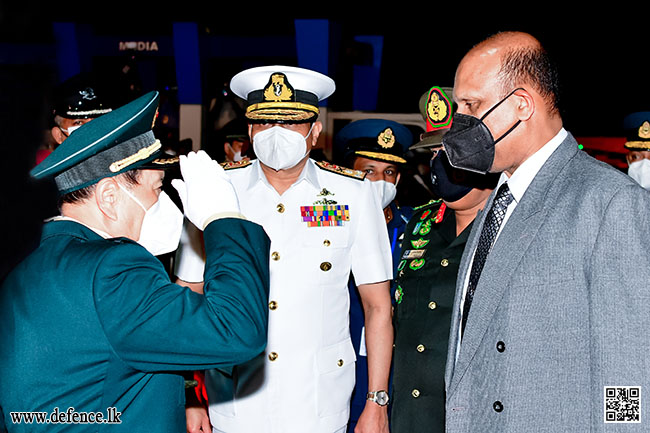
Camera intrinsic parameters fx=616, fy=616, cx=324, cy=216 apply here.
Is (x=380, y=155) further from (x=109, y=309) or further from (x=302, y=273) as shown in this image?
(x=109, y=309)

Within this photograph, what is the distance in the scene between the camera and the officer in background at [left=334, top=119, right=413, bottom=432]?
9.90 feet

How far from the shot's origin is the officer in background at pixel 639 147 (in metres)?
5.00

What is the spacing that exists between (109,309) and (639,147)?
16.4ft

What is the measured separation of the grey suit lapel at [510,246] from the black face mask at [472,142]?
168 mm

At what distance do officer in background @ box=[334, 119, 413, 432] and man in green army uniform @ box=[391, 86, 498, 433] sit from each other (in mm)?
504

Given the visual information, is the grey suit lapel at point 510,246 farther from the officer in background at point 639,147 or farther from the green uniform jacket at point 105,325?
the officer in background at point 639,147

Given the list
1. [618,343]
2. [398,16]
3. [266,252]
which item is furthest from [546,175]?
[398,16]

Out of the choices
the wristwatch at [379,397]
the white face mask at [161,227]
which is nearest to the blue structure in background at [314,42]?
the wristwatch at [379,397]

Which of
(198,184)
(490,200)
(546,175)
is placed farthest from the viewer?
(490,200)

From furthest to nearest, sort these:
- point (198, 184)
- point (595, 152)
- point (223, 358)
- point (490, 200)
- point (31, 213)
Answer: point (595, 152) < point (31, 213) < point (490, 200) < point (198, 184) < point (223, 358)

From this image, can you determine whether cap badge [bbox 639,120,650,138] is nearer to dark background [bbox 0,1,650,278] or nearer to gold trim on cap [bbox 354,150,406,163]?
dark background [bbox 0,1,650,278]

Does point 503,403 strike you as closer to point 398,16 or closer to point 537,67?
point 537,67

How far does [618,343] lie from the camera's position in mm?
1409

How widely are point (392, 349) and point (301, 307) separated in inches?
18.6
